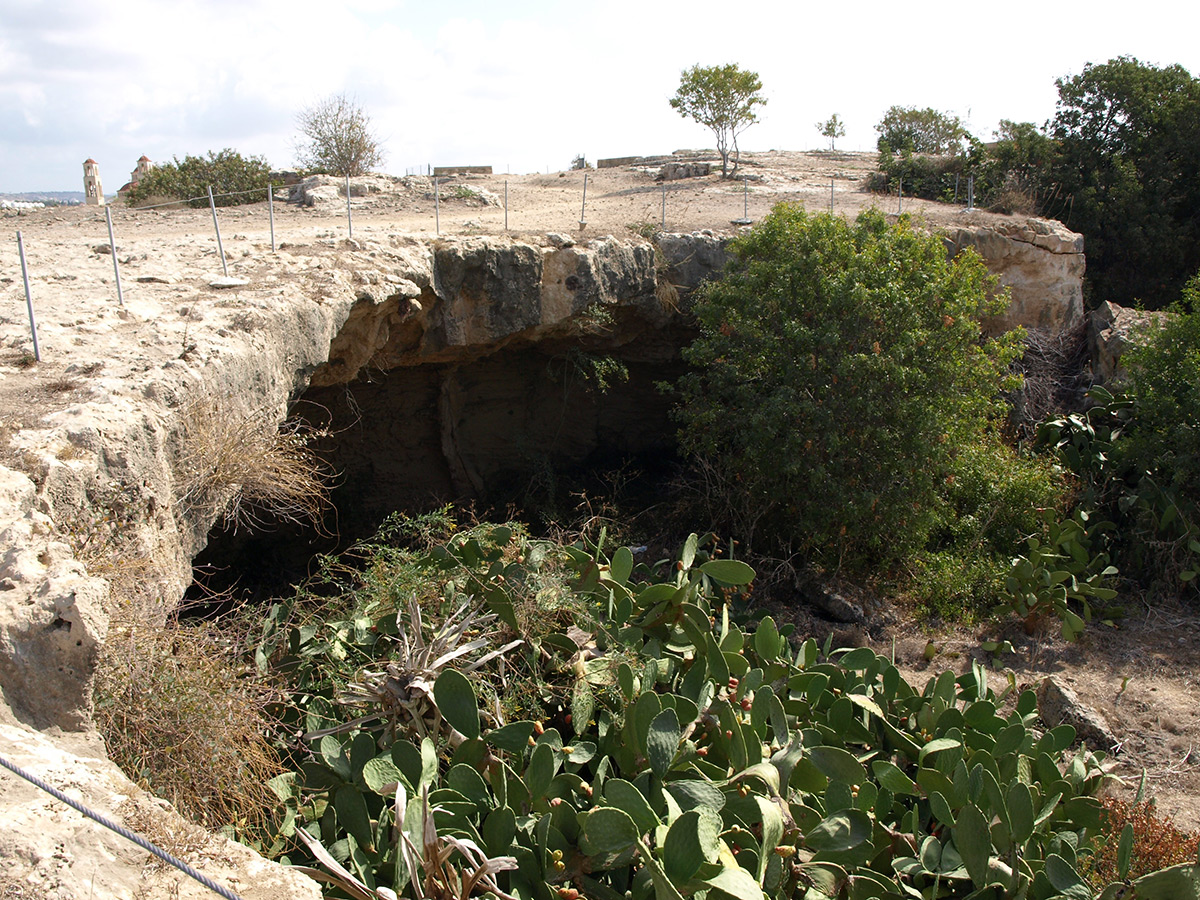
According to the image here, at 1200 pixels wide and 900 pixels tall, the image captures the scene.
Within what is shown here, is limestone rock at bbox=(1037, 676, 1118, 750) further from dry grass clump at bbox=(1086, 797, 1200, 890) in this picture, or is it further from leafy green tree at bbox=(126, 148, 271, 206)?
leafy green tree at bbox=(126, 148, 271, 206)

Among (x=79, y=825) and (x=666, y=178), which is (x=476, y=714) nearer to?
(x=79, y=825)

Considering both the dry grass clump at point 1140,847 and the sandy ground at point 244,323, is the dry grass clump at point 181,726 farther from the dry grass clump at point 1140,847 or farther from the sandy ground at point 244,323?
the dry grass clump at point 1140,847

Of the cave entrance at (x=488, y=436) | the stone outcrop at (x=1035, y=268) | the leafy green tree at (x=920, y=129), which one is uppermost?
the leafy green tree at (x=920, y=129)

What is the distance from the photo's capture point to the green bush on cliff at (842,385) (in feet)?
25.1

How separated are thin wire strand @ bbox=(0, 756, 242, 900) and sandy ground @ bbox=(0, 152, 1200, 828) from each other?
222cm

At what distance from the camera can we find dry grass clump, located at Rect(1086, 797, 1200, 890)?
14.0 ft

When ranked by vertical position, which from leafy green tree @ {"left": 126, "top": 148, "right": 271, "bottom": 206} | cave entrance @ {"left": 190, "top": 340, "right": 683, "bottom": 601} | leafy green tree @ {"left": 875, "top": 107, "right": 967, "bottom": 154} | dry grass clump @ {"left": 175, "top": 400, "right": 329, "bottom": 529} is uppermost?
leafy green tree @ {"left": 875, "top": 107, "right": 967, "bottom": 154}

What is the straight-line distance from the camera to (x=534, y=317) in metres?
9.23

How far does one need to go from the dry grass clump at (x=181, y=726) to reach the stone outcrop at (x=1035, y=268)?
36.2 ft

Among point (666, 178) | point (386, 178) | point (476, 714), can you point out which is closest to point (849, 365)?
point (476, 714)

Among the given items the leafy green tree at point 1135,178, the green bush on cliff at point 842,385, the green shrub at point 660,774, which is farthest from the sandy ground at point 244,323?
the leafy green tree at point 1135,178

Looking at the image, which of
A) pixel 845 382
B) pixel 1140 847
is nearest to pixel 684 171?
pixel 845 382

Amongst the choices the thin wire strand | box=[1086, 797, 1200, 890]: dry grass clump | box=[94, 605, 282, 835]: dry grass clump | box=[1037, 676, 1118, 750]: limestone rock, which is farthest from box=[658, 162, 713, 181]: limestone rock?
the thin wire strand

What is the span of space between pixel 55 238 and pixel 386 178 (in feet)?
21.1
